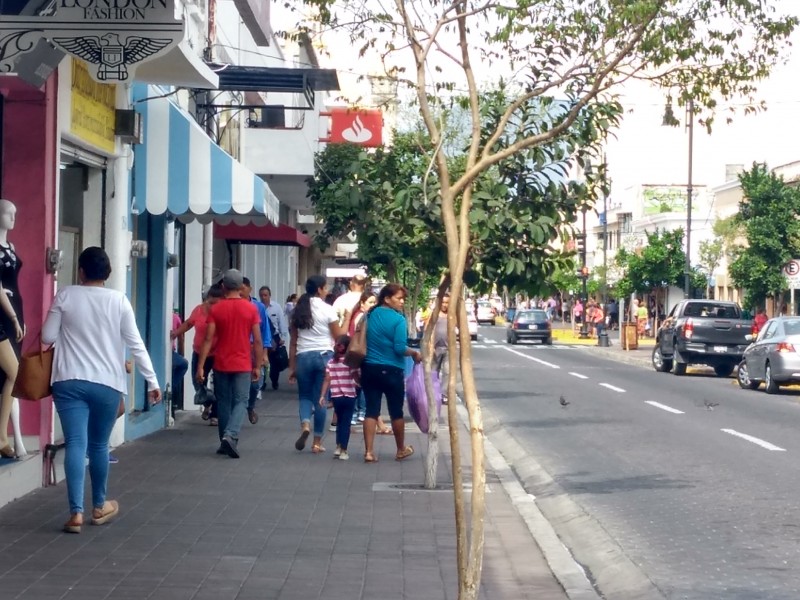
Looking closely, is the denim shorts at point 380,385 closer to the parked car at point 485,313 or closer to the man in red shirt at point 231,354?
the man in red shirt at point 231,354

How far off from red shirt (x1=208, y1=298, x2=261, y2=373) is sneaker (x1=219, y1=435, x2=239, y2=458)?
0.69 m

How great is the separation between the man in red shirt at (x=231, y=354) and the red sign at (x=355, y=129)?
13.5 metres

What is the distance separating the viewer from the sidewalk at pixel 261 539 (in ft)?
23.4

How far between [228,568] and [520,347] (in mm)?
46427

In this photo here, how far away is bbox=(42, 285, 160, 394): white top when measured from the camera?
867 centimetres

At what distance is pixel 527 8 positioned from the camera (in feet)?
24.8

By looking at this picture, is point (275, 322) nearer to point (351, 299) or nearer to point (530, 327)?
point (351, 299)

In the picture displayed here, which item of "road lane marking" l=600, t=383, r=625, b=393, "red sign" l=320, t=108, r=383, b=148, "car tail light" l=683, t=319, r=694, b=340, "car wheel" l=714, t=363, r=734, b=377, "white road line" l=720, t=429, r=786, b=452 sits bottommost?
"car wheel" l=714, t=363, r=734, b=377

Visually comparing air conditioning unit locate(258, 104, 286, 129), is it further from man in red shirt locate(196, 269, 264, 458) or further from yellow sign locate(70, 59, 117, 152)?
yellow sign locate(70, 59, 117, 152)

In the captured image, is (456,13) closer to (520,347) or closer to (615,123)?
(615,123)

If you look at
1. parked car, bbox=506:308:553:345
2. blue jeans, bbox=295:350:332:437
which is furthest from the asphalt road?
parked car, bbox=506:308:553:345

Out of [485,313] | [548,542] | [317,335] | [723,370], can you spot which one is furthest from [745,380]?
[485,313]

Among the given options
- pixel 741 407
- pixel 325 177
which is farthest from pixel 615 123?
pixel 325 177

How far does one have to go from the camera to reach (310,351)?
1377 centimetres
